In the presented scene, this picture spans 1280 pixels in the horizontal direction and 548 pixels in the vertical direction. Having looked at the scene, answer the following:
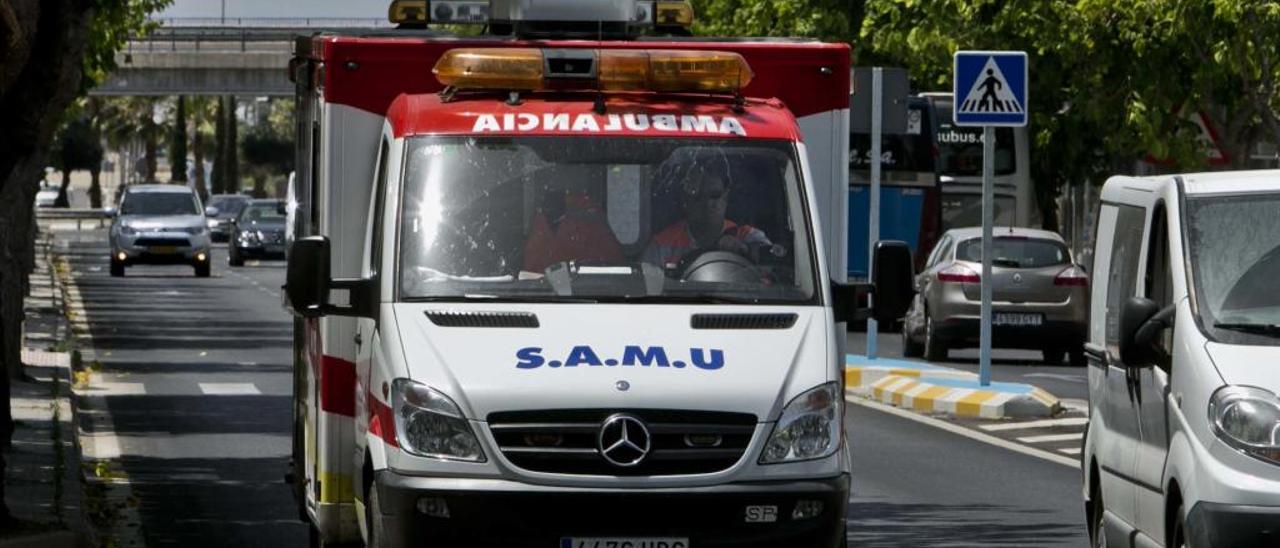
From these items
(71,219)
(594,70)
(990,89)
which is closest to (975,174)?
(990,89)

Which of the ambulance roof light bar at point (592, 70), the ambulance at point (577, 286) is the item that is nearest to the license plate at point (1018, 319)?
the ambulance at point (577, 286)

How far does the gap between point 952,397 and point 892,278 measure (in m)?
11.2

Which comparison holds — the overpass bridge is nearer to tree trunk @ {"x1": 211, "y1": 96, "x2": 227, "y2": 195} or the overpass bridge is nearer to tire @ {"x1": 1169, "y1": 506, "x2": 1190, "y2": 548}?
tree trunk @ {"x1": 211, "y1": 96, "x2": 227, "y2": 195}

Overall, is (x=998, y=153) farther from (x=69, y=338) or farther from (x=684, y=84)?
(x=684, y=84)

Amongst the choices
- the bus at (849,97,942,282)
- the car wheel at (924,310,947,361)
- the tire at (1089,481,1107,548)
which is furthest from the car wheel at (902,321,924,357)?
the tire at (1089,481,1107,548)

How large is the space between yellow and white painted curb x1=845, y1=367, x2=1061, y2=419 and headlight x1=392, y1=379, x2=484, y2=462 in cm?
1167

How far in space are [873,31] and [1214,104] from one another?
19.8 feet

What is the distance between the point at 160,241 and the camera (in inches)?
2061

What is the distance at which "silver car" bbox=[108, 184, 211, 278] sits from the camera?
52.2m

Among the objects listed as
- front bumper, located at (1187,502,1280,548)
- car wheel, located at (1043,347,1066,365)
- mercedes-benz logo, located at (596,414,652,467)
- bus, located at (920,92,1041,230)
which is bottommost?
car wheel, located at (1043,347,1066,365)

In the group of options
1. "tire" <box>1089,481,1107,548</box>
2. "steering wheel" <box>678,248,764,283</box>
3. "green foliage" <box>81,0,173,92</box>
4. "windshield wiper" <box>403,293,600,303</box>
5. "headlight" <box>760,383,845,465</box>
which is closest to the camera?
"headlight" <box>760,383,845,465</box>

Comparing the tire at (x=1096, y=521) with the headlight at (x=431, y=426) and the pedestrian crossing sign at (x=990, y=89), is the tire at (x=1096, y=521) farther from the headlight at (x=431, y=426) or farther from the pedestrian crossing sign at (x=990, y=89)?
the pedestrian crossing sign at (x=990, y=89)

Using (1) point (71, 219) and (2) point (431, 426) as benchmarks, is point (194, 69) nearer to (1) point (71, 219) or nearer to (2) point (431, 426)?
(1) point (71, 219)

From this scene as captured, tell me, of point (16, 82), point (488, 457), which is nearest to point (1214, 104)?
point (16, 82)
